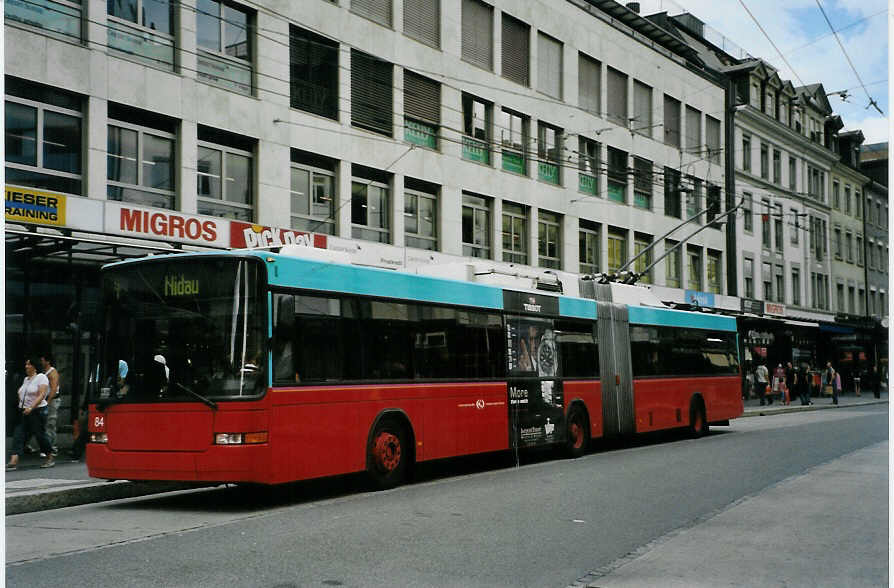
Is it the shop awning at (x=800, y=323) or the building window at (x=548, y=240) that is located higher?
the building window at (x=548, y=240)

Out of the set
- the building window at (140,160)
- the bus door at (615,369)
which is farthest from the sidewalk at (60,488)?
the bus door at (615,369)

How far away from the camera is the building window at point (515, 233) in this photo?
31375 mm

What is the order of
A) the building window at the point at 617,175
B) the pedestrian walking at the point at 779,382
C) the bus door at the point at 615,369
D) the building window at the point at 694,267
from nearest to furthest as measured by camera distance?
Result: the bus door at the point at 615,369 < the building window at the point at 617,175 < the pedestrian walking at the point at 779,382 < the building window at the point at 694,267

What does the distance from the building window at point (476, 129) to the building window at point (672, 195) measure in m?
12.3

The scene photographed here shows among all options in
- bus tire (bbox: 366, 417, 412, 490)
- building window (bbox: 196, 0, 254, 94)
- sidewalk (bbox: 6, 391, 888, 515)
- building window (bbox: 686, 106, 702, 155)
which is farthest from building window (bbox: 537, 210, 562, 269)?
bus tire (bbox: 366, 417, 412, 490)

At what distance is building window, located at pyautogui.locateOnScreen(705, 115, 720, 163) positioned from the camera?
1754 inches

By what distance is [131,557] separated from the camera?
7988 mm

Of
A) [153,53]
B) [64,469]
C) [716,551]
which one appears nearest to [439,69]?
[153,53]

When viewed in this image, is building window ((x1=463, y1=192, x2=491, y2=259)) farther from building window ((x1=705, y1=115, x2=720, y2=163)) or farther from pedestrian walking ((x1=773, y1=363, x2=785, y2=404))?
pedestrian walking ((x1=773, y1=363, x2=785, y2=404))

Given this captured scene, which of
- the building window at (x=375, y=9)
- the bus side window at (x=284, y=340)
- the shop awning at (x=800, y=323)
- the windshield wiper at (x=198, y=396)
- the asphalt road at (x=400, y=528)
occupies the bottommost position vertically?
the asphalt road at (x=400, y=528)

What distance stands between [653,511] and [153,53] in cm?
1412

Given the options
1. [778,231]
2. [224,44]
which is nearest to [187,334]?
[224,44]

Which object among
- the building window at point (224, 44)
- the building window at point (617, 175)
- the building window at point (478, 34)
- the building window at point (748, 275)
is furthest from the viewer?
the building window at point (748, 275)

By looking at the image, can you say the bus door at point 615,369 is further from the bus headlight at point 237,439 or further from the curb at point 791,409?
the curb at point 791,409
